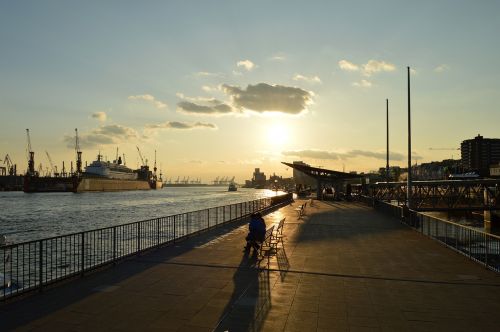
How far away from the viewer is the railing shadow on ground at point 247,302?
670cm

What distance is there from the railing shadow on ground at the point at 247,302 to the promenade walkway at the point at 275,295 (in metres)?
0.02

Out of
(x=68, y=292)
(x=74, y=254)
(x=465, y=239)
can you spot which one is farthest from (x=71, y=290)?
(x=465, y=239)

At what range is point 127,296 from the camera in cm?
829

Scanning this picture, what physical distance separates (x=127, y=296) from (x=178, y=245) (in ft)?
22.8

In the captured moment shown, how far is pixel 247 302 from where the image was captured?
7.90 m

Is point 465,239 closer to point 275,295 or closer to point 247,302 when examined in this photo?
point 275,295

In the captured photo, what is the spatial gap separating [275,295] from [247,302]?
77cm

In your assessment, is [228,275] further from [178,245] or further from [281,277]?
[178,245]

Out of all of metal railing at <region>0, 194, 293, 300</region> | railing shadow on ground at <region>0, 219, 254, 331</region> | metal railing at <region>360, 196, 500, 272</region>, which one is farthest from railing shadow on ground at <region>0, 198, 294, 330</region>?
metal railing at <region>360, 196, 500, 272</region>

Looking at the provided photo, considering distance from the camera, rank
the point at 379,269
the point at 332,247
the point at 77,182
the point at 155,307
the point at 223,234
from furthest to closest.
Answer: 1. the point at 77,182
2. the point at 223,234
3. the point at 332,247
4. the point at 379,269
5. the point at 155,307

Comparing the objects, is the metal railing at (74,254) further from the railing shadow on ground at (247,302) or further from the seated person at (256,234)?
the railing shadow on ground at (247,302)

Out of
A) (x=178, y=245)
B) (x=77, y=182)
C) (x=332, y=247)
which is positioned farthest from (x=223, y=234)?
(x=77, y=182)

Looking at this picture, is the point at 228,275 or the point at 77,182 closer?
the point at 228,275

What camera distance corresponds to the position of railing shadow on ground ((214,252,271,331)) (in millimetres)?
6699
